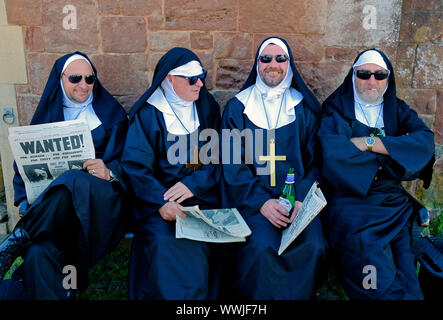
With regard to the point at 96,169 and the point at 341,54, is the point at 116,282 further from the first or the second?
the point at 341,54

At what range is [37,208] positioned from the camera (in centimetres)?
269

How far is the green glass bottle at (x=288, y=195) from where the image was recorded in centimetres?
286

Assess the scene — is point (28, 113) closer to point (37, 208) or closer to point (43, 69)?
point (43, 69)

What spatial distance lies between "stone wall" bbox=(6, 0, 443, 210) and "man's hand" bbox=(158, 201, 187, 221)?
4.82 ft

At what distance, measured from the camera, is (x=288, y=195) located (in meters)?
3.02

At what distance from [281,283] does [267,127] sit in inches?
49.7

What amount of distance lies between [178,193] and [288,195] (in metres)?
0.83

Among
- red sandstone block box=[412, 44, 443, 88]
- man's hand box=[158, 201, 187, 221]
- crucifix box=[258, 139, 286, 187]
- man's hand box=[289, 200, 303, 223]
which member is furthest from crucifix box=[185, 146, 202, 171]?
red sandstone block box=[412, 44, 443, 88]

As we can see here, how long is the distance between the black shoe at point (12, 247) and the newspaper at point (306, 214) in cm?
169

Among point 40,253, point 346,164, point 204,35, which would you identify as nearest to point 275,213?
point 346,164

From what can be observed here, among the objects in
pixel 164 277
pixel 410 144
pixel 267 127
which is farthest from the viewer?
pixel 267 127

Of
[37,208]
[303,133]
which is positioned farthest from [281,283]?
[37,208]

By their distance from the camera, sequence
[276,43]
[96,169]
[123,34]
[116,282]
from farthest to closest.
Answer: [123,34]
[116,282]
[276,43]
[96,169]

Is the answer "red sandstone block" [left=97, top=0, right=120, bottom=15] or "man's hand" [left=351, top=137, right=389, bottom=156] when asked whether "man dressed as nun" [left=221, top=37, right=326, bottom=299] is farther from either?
"red sandstone block" [left=97, top=0, right=120, bottom=15]
